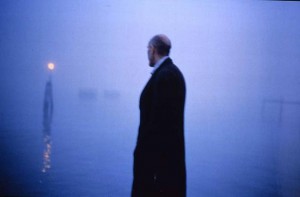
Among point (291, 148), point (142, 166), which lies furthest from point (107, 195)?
point (291, 148)

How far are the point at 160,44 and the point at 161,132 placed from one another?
412 millimetres

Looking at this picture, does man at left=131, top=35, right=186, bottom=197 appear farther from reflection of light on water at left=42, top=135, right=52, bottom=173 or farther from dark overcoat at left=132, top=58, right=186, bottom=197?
reflection of light on water at left=42, top=135, right=52, bottom=173

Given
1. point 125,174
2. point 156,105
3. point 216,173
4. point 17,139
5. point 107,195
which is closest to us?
point 156,105

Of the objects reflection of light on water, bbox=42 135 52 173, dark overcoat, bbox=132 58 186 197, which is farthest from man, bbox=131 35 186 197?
reflection of light on water, bbox=42 135 52 173

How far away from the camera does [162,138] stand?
1.70 metres

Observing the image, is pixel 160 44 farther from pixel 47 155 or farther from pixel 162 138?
pixel 47 155

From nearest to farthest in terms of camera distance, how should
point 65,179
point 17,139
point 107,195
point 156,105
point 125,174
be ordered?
point 156,105 → point 107,195 → point 65,179 → point 125,174 → point 17,139

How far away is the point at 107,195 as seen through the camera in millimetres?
2959

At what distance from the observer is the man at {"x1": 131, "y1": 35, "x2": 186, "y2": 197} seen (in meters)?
1.69

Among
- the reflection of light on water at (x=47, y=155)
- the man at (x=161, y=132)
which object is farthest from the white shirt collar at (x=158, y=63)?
the reflection of light on water at (x=47, y=155)

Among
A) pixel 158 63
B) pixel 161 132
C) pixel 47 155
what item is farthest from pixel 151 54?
pixel 47 155

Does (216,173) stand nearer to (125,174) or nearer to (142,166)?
(125,174)

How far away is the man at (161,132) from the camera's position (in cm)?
169

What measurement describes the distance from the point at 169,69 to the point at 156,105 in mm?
178
